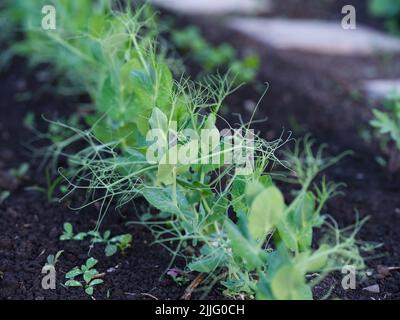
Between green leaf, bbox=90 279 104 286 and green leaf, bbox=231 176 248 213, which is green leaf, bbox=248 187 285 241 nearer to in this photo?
green leaf, bbox=231 176 248 213

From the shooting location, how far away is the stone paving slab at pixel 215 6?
167 inches

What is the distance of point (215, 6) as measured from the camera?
4445mm

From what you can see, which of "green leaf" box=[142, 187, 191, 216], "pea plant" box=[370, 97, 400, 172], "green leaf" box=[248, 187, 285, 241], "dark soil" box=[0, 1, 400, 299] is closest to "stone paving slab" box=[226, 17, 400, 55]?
"dark soil" box=[0, 1, 400, 299]

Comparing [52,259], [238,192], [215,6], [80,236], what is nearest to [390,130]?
[238,192]

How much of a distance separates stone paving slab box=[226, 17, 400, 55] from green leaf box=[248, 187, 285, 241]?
8.23ft

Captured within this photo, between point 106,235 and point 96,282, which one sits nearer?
point 96,282

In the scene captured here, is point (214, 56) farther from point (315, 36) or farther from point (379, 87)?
point (315, 36)

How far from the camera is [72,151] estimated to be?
2455mm

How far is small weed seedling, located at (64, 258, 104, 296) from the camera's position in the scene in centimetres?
168

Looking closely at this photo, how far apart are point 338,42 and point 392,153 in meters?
1.63

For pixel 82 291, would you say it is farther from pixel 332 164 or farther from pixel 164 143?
pixel 332 164

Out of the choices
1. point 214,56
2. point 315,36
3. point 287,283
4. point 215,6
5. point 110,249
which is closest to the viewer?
point 287,283

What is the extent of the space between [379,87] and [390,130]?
1.09 metres
